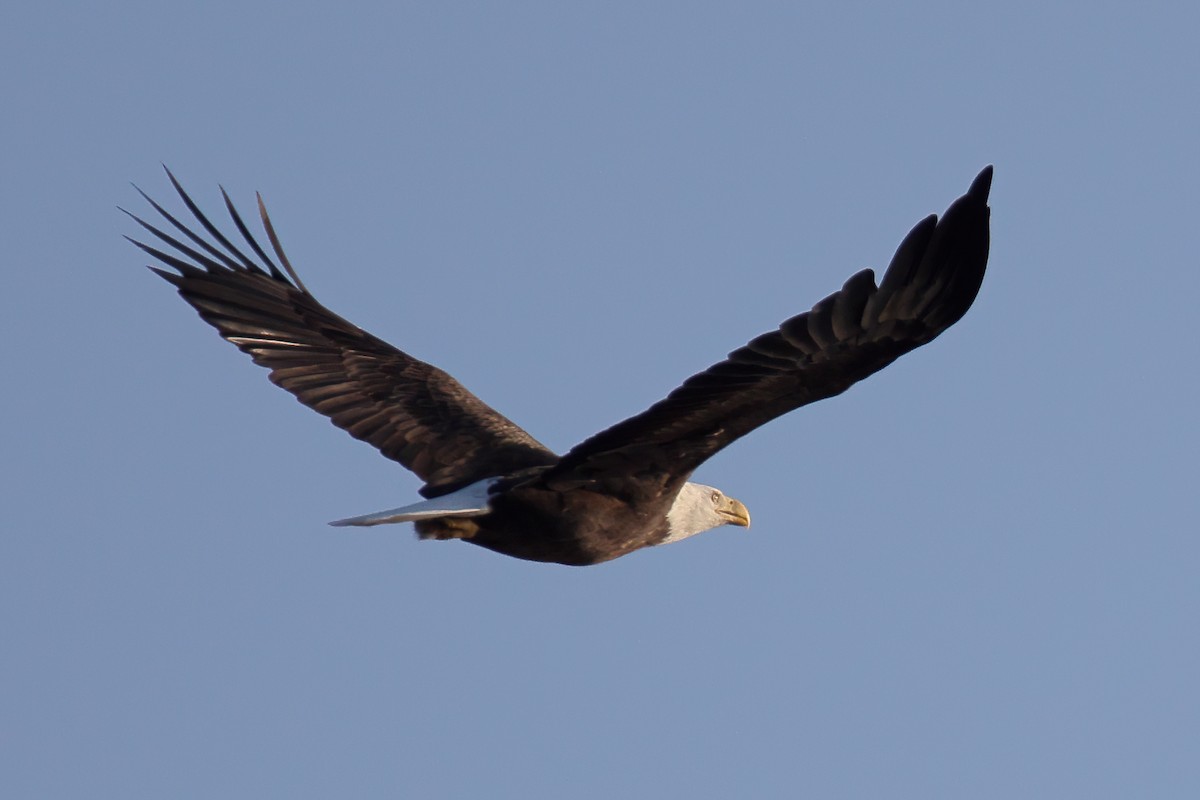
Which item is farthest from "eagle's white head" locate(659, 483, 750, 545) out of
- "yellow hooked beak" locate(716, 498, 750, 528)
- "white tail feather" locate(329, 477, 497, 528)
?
"white tail feather" locate(329, 477, 497, 528)

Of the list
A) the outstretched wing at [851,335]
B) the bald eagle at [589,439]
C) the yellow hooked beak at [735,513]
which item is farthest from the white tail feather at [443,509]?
the yellow hooked beak at [735,513]

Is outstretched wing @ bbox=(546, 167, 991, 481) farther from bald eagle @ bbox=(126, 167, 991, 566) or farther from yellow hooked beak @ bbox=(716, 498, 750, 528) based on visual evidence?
yellow hooked beak @ bbox=(716, 498, 750, 528)

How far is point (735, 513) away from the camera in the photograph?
33.1 ft

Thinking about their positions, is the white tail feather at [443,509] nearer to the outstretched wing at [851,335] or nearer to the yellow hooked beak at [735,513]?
the outstretched wing at [851,335]

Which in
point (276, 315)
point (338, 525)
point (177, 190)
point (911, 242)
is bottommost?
Result: point (338, 525)

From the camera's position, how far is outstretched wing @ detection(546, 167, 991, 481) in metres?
7.02

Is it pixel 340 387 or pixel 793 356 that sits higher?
pixel 340 387

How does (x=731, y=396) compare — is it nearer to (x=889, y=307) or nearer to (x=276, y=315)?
(x=889, y=307)

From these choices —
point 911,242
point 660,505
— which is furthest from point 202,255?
point 911,242

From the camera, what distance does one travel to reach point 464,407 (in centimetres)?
991

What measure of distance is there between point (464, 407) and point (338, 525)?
205cm

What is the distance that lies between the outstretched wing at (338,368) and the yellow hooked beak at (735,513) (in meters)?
1.09

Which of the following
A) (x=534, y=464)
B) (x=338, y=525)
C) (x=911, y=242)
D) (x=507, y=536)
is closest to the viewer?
(x=911, y=242)

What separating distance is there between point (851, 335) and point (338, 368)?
367cm
